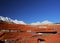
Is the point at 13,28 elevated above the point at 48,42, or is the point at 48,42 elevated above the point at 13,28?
the point at 13,28

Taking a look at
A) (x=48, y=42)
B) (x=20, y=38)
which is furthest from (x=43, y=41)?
(x=20, y=38)

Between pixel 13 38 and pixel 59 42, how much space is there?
32 centimetres

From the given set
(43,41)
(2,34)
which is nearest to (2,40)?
(2,34)

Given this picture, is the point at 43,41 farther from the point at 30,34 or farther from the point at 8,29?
the point at 8,29

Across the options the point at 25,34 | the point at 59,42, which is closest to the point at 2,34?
the point at 25,34

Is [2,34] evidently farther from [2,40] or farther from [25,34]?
[25,34]

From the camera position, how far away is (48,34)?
2.96ft

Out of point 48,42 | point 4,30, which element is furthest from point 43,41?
point 4,30

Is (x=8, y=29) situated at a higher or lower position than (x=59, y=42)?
higher

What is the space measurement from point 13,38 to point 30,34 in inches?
4.9

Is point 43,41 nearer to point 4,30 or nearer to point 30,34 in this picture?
point 30,34

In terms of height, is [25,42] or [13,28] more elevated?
[13,28]

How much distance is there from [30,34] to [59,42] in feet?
0.69

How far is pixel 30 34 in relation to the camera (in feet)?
2.98
